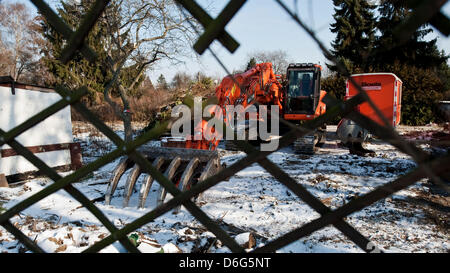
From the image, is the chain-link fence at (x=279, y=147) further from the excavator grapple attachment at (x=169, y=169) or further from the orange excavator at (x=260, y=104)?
the orange excavator at (x=260, y=104)

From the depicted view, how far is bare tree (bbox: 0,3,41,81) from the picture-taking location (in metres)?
25.5

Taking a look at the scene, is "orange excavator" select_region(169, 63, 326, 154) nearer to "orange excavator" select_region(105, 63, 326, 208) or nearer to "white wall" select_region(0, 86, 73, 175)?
"orange excavator" select_region(105, 63, 326, 208)

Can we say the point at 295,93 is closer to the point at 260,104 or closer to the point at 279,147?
the point at 260,104

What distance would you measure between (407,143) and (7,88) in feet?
24.3

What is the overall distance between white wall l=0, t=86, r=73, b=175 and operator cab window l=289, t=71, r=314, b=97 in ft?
21.4

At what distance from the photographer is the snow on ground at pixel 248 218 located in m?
2.95

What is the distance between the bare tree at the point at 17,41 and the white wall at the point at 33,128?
2326cm

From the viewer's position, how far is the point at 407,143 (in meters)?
0.95

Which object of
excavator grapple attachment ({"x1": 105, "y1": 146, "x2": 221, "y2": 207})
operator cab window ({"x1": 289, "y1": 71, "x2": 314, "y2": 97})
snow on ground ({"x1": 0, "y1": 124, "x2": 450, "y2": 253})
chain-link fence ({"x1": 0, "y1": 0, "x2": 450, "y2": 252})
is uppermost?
operator cab window ({"x1": 289, "y1": 71, "x2": 314, "y2": 97})

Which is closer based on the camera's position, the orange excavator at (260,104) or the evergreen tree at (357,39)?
the evergreen tree at (357,39)

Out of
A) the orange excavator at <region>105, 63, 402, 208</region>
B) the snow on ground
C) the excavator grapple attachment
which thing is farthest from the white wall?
the excavator grapple attachment

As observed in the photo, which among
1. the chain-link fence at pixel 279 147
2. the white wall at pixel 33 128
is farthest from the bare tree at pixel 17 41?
the chain-link fence at pixel 279 147
